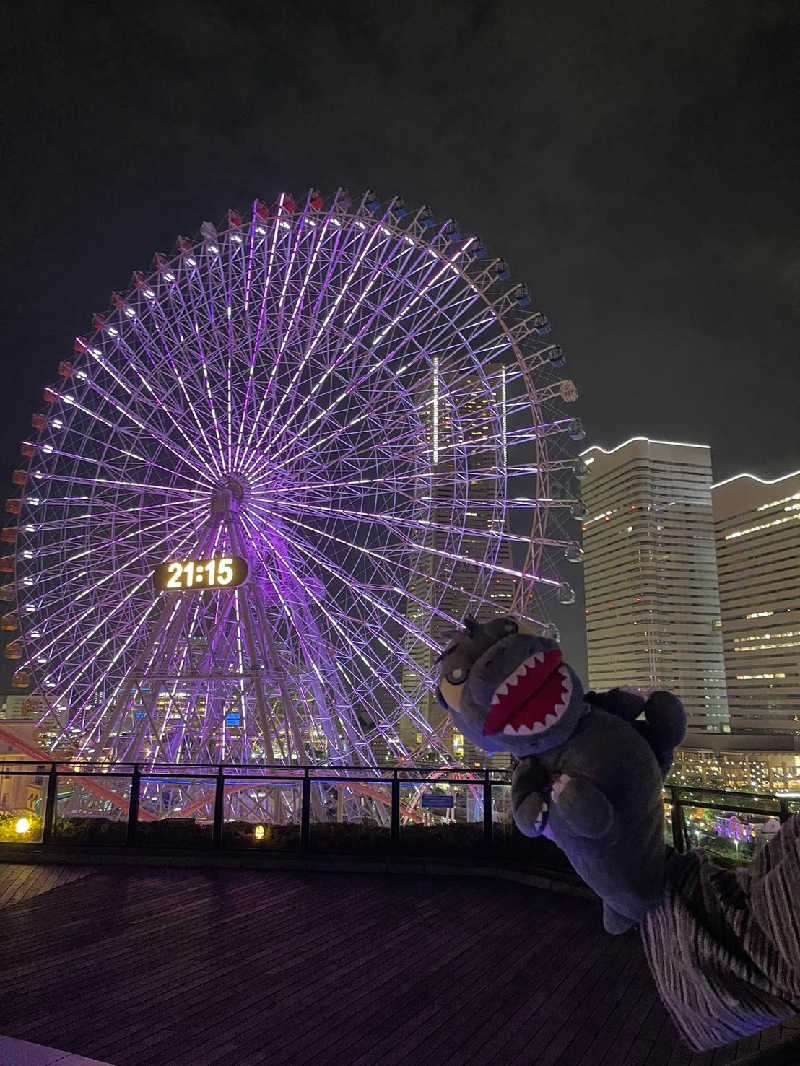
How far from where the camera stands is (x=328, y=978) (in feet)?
18.1

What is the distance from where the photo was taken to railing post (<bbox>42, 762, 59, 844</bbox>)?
985 centimetres

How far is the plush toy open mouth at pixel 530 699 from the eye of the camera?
2.30m

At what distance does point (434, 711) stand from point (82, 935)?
1303 cm

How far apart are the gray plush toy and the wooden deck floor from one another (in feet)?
9.72

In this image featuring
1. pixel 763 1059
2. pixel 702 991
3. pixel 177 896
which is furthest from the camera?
pixel 177 896

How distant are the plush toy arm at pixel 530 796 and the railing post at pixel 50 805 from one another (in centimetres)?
960

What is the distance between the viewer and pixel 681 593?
5536 inches

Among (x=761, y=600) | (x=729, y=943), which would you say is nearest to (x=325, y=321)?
(x=729, y=943)

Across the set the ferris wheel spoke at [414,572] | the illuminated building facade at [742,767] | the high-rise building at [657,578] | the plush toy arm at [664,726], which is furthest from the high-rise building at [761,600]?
the plush toy arm at [664,726]

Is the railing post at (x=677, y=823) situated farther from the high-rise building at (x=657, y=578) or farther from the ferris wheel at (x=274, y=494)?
the high-rise building at (x=657, y=578)

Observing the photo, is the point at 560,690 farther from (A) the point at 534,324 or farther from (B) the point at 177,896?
(A) the point at 534,324

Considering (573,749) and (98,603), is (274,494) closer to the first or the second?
(98,603)

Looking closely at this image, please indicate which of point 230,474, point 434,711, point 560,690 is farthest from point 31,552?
point 560,690

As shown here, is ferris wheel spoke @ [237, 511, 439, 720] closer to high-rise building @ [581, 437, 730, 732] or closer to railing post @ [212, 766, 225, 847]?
railing post @ [212, 766, 225, 847]
